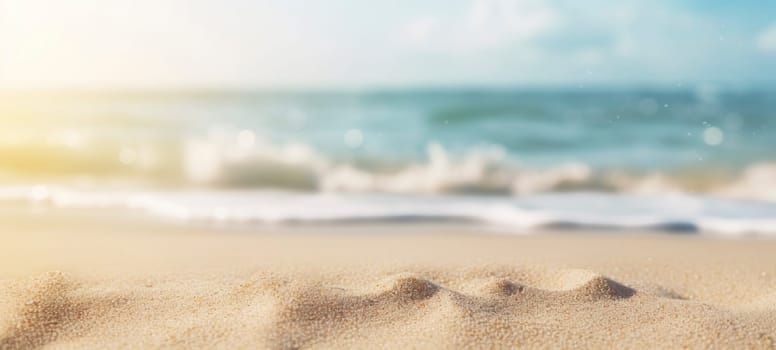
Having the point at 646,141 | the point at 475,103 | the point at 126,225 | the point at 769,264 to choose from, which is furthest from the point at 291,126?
the point at 769,264

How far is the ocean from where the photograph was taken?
187 inches

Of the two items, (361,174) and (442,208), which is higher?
(361,174)

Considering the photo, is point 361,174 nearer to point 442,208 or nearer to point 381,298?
point 442,208

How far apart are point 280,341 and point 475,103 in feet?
48.6

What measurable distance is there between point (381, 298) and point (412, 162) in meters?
6.29

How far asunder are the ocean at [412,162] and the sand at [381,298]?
121 centimetres

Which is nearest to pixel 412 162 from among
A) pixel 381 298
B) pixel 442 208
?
pixel 442 208

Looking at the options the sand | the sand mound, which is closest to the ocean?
the sand

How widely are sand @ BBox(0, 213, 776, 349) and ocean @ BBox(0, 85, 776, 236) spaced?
1.21 m

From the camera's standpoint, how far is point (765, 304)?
2.37 m

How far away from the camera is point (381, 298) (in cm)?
223

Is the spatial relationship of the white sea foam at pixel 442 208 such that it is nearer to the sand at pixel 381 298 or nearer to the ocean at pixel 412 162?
the ocean at pixel 412 162

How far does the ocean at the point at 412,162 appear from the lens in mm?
4742

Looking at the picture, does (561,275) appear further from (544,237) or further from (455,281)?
(544,237)
